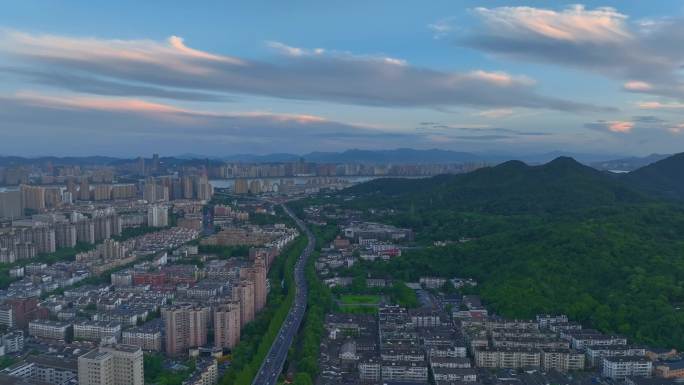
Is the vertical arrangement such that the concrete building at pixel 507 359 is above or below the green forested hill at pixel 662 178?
below

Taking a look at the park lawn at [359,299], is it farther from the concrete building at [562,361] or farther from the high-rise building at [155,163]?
the high-rise building at [155,163]

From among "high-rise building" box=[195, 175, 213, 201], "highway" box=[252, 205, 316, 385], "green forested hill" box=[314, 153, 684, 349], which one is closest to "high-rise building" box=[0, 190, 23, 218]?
"high-rise building" box=[195, 175, 213, 201]

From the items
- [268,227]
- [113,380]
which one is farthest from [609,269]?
[268,227]

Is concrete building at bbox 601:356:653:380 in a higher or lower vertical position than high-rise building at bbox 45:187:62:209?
lower

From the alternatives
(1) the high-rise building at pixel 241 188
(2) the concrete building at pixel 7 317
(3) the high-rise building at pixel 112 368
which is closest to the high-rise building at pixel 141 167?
(1) the high-rise building at pixel 241 188

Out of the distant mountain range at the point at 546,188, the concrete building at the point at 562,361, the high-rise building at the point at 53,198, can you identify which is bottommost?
the concrete building at the point at 562,361

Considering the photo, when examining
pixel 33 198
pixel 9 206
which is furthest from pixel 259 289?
pixel 33 198

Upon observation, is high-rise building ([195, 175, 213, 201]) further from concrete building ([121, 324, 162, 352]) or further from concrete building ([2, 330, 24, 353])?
concrete building ([121, 324, 162, 352])

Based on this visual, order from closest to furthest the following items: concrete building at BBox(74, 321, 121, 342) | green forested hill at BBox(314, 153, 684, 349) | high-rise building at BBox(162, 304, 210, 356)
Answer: high-rise building at BBox(162, 304, 210, 356), concrete building at BBox(74, 321, 121, 342), green forested hill at BBox(314, 153, 684, 349)
